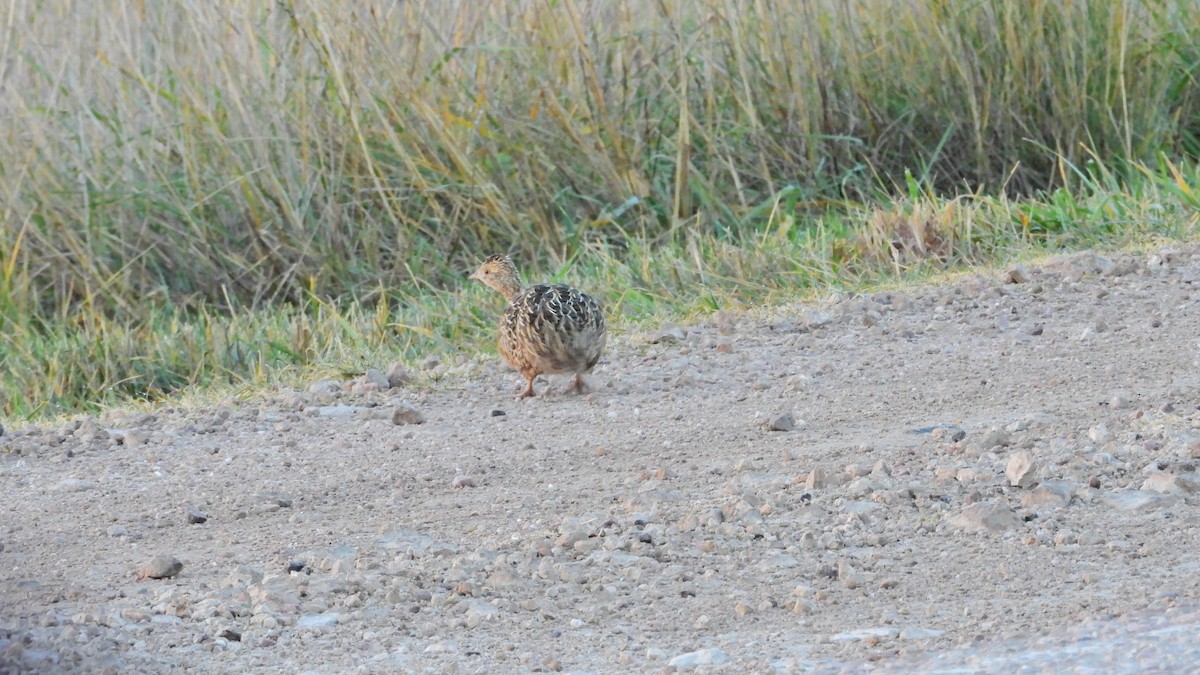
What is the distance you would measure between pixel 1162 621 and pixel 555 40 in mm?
5772

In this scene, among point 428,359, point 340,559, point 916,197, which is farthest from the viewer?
point 916,197

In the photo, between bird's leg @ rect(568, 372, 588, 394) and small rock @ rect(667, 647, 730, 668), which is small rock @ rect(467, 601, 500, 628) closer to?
small rock @ rect(667, 647, 730, 668)

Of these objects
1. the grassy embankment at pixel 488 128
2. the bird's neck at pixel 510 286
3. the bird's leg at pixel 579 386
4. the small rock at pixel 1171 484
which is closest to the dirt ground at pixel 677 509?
the small rock at pixel 1171 484

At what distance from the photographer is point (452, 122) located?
8.53 metres

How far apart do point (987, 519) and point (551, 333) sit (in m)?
2.00

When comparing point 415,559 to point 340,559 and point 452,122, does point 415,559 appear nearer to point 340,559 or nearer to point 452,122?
point 340,559

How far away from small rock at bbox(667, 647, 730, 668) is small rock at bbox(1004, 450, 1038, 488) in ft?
3.81

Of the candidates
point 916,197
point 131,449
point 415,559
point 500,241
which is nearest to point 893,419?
point 415,559

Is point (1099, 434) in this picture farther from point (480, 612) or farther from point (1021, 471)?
point (480, 612)

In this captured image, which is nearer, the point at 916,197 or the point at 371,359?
the point at 371,359

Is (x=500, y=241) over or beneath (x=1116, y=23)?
beneath

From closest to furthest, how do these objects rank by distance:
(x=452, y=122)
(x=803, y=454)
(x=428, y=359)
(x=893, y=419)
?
1. (x=803, y=454)
2. (x=893, y=419)
3. (x=428, y=359)
4. (x=452, y=122)

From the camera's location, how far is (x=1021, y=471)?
4.25 m

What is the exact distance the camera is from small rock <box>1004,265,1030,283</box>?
666 cm
